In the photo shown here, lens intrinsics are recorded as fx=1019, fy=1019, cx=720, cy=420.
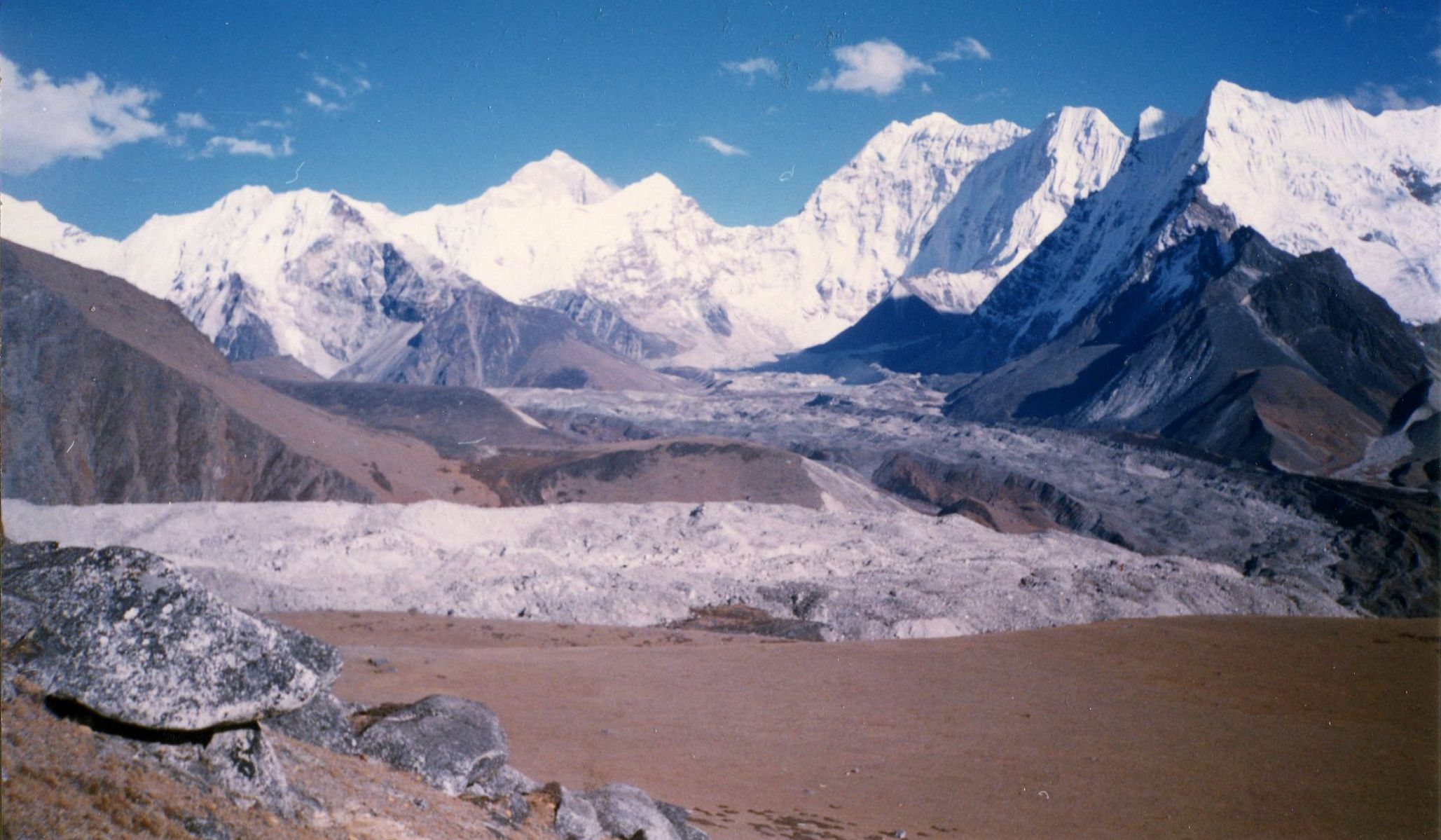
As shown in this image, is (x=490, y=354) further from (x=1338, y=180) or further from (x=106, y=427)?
(x=106, y=427)

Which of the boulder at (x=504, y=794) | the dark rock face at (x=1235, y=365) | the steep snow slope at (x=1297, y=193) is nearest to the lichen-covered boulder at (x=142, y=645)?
the boulder at (x=504, y=794)

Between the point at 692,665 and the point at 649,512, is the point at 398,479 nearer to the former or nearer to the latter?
the point at 649,512

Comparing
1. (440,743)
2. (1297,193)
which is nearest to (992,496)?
(440,743)

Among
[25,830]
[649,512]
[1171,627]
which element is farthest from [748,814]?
[649,512]

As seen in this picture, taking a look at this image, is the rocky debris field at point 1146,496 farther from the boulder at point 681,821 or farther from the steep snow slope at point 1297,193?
the steep snow slope at point 1297,193

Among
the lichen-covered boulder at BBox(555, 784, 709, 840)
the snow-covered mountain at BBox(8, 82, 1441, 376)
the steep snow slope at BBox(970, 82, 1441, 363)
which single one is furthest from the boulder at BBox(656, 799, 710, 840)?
the steep snow slope at BBox(970, 82, 1441, 363)
